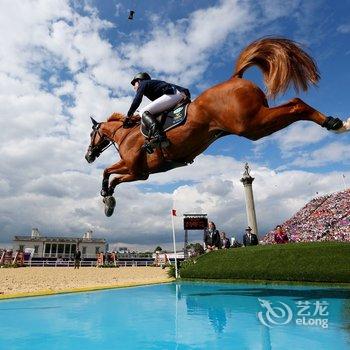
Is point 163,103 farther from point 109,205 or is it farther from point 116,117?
point 109,205

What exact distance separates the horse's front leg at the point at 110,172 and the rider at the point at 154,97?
1.17 m

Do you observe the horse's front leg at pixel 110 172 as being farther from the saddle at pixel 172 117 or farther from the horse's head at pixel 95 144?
the saddle at pixel 172 117

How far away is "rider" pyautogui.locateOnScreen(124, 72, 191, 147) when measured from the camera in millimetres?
6547

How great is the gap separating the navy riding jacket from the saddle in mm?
308

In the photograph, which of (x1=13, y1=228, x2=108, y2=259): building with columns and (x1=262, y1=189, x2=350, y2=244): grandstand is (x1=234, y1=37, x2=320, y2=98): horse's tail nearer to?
(x1=262, y1=189, x2=350, y2=244): grandstand

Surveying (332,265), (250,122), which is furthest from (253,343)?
(332,265)

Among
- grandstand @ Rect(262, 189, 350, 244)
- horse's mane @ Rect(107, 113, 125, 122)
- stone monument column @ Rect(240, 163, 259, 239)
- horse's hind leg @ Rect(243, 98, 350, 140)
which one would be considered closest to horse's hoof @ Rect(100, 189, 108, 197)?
horse's mane @ Rect(107, 113, 125, 122)

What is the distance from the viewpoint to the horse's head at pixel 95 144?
868 cm

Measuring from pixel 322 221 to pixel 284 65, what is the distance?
33.4m

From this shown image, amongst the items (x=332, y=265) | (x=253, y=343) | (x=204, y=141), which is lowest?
(x=253, y=343)

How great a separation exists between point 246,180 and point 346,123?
110ft

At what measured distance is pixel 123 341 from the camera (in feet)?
14.7

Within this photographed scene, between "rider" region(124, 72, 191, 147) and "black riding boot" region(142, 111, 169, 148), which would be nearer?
"black riding boot" region(142, 111, 169, 148)

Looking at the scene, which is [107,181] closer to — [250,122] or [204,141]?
[204,141]
